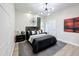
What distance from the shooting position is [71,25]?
5.03 metres

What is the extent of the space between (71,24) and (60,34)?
1444 millimetres

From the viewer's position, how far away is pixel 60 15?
19.9 ft

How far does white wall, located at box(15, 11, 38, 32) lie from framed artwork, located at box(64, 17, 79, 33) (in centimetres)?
321

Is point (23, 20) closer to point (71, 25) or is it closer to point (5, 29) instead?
point (71, 25)

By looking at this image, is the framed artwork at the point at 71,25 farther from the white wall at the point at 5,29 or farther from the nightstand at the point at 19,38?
the white wall at the point at 5,29

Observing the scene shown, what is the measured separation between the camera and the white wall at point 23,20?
251 inches

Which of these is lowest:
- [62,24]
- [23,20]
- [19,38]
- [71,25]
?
[19,38]

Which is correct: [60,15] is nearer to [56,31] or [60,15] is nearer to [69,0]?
[56,31]

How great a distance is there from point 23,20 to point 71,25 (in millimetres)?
4190

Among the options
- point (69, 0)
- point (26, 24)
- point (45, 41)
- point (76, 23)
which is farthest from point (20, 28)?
point (69, 0)

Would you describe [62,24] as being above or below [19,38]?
above

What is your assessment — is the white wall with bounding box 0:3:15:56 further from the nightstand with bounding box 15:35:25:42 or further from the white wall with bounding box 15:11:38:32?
the white wall with bounding box 15:11:38:32

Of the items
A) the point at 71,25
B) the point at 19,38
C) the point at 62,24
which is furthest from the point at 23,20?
the point at 71,25

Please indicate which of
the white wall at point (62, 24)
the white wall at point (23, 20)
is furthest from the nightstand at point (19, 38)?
the white wall at point (62, 24)
